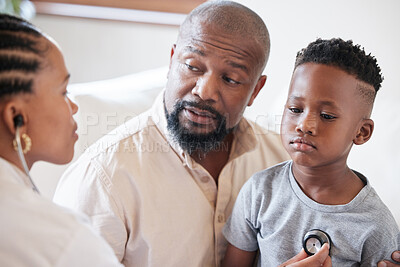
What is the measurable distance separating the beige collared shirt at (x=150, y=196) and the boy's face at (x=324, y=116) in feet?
1.11

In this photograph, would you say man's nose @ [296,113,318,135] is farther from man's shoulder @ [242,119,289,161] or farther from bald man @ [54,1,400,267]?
man's shoulder @ [242,119,289,161]

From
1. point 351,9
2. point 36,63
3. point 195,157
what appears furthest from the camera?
point 351,9

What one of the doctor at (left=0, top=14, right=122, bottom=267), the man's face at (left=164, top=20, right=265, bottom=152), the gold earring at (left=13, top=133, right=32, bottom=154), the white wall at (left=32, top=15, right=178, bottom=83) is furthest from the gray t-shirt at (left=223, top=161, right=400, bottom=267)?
the white wall at (left=32, top=15, right=178, bottom=83)

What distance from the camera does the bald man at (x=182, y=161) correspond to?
Answer: 1.08m

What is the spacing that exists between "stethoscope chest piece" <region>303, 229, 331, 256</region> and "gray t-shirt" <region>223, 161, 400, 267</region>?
0.02 meters

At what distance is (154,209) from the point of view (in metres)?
1.10

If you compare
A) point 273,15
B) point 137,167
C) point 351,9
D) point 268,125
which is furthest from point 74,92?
point 351,9

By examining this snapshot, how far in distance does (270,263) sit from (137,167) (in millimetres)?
428

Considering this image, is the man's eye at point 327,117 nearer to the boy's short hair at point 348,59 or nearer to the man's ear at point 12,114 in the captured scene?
the boy's short hair at point 348,59

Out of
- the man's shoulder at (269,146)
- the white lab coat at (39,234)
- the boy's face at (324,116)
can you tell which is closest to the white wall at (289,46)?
the man's shoulder at (269,146)

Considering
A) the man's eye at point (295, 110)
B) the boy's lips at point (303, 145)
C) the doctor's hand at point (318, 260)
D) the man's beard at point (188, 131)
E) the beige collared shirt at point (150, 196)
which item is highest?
the man's eye at point (295, 110)

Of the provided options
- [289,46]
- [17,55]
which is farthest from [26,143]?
[289,46]

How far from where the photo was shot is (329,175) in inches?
38.8

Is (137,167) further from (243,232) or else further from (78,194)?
(243,232)
